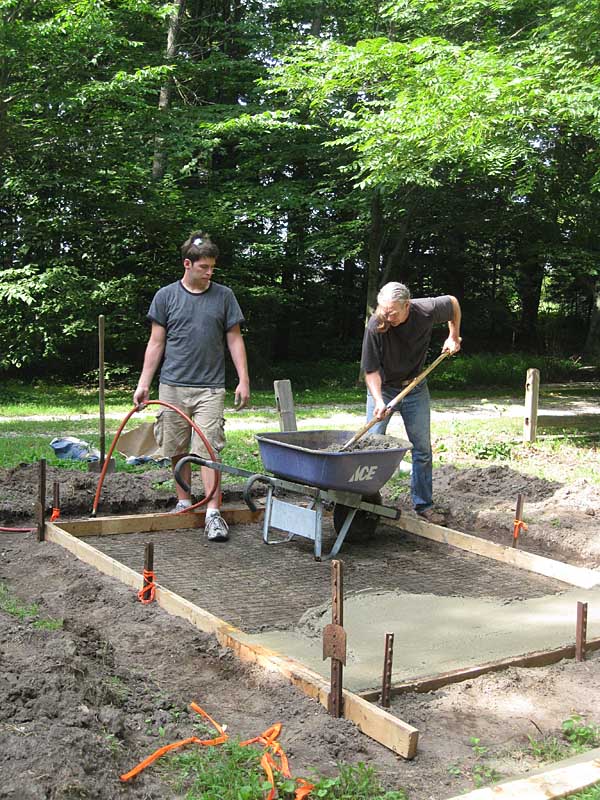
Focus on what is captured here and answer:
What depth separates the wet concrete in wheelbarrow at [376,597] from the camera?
342 centimetres

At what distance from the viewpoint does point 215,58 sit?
56.4ft

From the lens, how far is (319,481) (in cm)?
479

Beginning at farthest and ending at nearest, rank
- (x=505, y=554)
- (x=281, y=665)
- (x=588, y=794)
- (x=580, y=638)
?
(x=505, y=554)
(x=580, y=638)
(x=281, y=665)
(x=588, y=794)

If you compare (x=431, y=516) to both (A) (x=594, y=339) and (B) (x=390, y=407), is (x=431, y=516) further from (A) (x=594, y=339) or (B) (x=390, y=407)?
(A) (x=594, y=339)

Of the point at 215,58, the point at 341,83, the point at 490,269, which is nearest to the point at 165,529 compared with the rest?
the point at 341,83

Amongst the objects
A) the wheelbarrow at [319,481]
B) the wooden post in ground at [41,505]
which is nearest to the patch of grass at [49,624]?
the wooden post in ground at [41,505]

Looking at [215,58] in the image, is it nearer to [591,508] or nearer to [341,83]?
[341,83]

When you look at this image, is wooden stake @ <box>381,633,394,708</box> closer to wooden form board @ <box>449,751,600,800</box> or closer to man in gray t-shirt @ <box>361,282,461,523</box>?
wooden form board @ <box>449,751,600,800</box>

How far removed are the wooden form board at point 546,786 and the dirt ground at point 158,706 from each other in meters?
0.15

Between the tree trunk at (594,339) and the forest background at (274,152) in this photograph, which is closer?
the forest background at (274,152)

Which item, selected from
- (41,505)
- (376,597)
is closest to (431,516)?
(376,597)

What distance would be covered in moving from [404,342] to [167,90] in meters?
13.2

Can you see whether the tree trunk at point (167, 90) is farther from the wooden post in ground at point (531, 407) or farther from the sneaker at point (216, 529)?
the sneaker at point (216, 529)

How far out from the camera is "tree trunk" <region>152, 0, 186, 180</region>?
1538 centimetres
